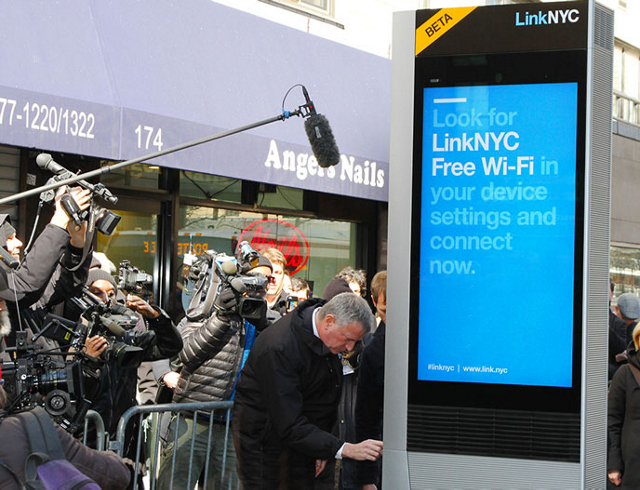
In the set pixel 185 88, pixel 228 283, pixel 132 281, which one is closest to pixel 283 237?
pixel 185 88

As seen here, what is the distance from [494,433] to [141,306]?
9.10ft

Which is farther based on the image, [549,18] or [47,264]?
[47,264]

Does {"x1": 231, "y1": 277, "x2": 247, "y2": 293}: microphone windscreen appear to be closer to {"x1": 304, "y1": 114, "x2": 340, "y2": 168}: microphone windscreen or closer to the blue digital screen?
{"x1": 304, "y1": 114, "x2": 340, "y2": 168}: microphone windscreen

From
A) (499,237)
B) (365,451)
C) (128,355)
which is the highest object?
(499,237)

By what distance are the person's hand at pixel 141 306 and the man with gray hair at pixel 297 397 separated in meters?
1.28

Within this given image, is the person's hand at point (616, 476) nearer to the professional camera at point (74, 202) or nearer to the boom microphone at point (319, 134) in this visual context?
the boom microphone at point (319, 134)

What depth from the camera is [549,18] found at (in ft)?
12.8

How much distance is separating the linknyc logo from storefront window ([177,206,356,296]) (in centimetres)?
638

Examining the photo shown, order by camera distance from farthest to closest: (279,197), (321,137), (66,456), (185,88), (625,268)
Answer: (625,268) < (279,197) < (185,88) < (321,137) < (66,456)

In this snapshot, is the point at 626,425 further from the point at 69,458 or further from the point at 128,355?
the point at 69,458

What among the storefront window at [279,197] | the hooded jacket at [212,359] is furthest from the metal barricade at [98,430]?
the storefront window at [279,197]

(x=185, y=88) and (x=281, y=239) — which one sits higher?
(x=185, y=88)

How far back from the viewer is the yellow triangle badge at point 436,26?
3.99m

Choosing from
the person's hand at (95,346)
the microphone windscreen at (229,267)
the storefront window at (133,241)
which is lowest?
the person's hand at (95,346)
